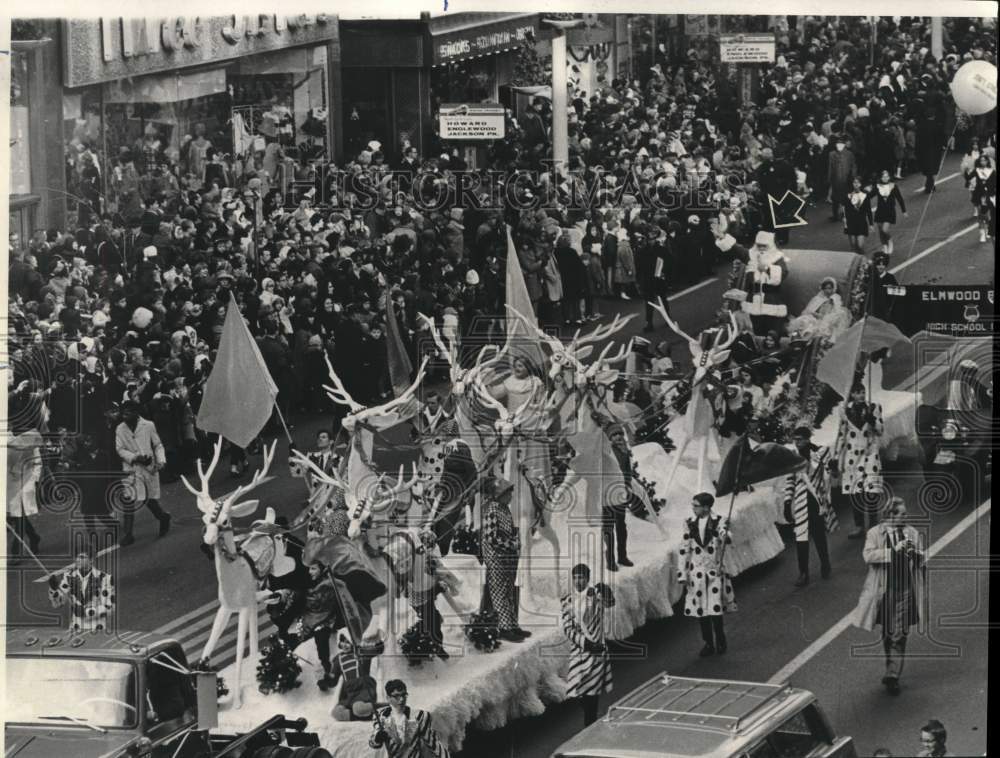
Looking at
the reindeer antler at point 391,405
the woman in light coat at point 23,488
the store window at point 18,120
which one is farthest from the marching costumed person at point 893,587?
the store window at point 18,120

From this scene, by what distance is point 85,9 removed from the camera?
1231 centimetres

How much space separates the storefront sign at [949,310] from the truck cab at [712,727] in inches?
94.3

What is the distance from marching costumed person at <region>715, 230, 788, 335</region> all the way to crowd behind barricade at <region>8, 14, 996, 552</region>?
8 cm

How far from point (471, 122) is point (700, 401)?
2159 millimetres

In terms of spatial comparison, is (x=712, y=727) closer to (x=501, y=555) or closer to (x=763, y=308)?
(x=501, y=555)

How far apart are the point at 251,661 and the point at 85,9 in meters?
3.86

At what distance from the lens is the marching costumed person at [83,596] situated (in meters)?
12.5

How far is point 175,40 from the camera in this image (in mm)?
12469

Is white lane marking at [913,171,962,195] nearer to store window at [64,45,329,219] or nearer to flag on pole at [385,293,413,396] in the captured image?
flag on pole at [385,293,413,396]

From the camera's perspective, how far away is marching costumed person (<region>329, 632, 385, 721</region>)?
486 inches

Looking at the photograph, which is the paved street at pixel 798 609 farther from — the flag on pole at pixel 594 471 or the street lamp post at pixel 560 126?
the street lamp post at pixel 560 126

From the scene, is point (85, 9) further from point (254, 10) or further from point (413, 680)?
point (413, 680)

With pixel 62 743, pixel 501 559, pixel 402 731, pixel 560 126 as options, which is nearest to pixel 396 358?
pixel 501 559

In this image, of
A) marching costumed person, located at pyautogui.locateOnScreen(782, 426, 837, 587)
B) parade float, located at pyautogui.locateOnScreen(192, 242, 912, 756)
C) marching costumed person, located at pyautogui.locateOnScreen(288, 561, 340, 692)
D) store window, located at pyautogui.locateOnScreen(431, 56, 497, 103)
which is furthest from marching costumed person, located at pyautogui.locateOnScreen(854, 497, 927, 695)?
store window, located at pyautogui.locateOnScreen(431, 56, 497, 103)
